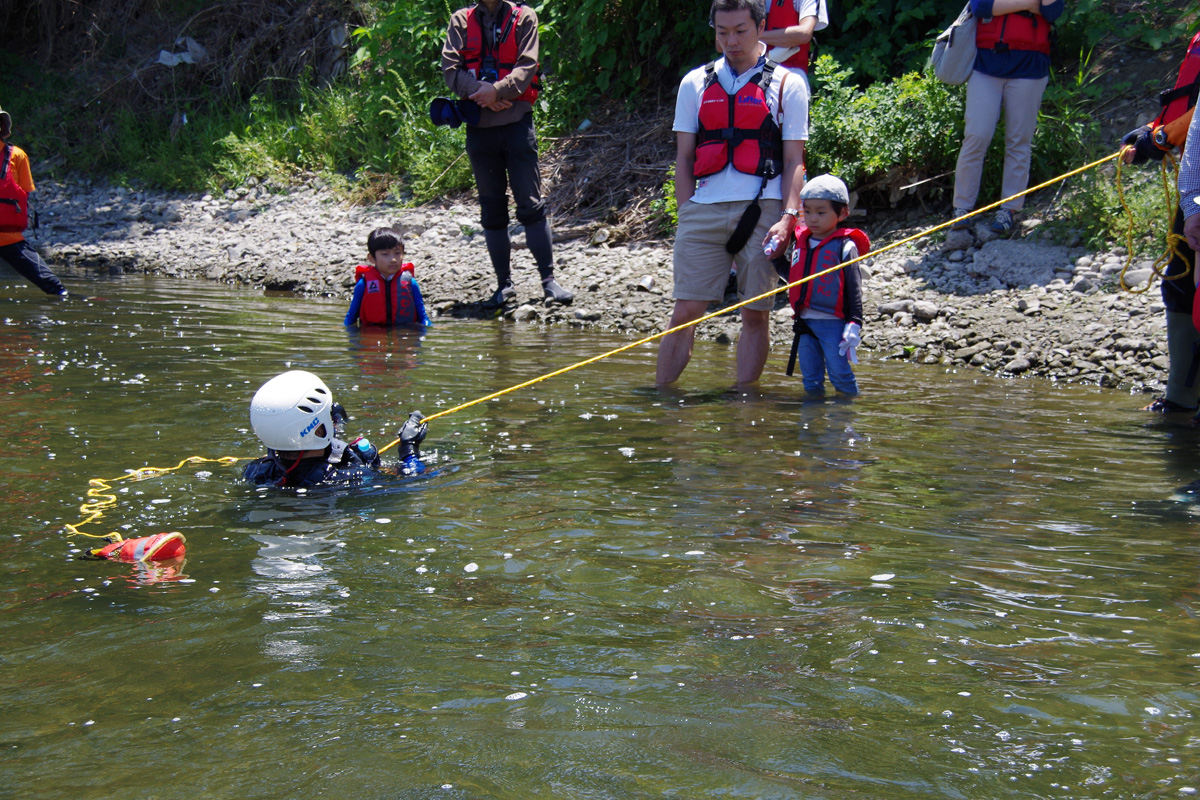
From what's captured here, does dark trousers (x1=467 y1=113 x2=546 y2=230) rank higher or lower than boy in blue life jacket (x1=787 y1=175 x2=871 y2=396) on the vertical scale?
higher

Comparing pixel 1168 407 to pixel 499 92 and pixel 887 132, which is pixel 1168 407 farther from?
pixel 499 92

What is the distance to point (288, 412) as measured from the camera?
5.12m

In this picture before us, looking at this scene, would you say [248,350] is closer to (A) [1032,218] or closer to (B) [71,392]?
(B) [71,392]

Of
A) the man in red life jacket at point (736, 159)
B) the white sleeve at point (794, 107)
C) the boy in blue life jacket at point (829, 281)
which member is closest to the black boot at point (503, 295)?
the man in red life jacket at point (736, 159)

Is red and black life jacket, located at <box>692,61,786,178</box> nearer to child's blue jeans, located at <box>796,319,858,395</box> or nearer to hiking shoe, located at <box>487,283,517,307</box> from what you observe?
child's blue jeans, located at <box>796,319,858,395</box>

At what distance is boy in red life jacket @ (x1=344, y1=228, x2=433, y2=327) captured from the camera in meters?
9.98

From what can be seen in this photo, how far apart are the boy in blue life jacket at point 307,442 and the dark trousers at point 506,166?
17.1ft

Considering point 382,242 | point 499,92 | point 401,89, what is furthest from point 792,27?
point 401,89

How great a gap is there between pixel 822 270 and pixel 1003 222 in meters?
3.73

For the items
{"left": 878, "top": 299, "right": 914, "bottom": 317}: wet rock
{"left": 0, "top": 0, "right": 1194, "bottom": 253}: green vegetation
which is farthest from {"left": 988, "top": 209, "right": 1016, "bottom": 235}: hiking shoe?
{"left": 878, "top": 299, "right": 914, "bottom": 317}: wet rock

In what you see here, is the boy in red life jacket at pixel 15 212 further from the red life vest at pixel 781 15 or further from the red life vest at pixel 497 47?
the red life vest at pixel 781 15

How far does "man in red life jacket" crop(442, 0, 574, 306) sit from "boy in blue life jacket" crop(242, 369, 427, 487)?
5.16m

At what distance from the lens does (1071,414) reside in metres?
6.81

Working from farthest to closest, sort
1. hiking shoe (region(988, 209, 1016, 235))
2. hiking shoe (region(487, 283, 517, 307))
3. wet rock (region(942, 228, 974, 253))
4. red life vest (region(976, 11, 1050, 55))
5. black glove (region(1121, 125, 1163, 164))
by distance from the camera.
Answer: hiking shoe (region(487, 283, 517, 307)) → wet rock (region(942, 228, 974, 253)) → hiking shoe (region(988, 209, 1016, 235)) → red life vest (region(976, 11, 1050, 55)) → black glove (region(1121, 125, 1163, 164))
